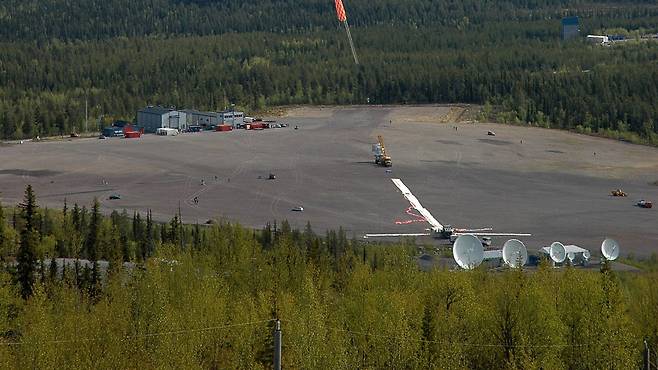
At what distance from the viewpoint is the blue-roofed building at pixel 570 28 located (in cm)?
16436

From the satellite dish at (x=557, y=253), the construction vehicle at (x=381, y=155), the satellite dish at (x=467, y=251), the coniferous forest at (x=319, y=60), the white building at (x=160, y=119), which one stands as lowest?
the satellite dish at (x=557, y=253)

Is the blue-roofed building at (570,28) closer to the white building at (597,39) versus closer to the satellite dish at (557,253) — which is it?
the white building at (597,39)

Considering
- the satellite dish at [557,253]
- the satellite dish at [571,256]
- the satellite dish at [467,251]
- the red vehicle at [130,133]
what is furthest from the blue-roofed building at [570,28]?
the satellite dish at [467,251]

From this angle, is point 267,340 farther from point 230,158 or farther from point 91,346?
point 230,158

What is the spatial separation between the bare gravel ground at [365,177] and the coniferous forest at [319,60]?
10237 millimetres

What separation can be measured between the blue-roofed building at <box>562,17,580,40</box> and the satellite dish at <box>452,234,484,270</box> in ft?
376

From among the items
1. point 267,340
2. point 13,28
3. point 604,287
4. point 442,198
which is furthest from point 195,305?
point 13,28

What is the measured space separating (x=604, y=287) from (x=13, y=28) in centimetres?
14632

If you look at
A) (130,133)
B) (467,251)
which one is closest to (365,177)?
(130,133)

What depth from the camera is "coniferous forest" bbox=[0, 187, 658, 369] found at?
105ft

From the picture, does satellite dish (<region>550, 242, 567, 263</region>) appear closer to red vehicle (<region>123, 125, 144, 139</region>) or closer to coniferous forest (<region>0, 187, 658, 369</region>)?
coniferous forest (<region>0, 187, 658, 369</region>)

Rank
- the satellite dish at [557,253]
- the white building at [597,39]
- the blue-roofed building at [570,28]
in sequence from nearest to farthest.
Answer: the satellite dish at [557,253], the white building at [597,39], the blue-roofed building at [570,28]

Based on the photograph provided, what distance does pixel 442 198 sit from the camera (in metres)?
76.8

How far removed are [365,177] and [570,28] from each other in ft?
293
